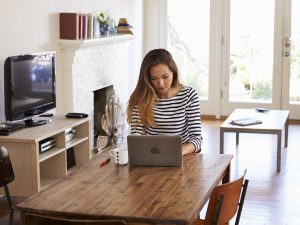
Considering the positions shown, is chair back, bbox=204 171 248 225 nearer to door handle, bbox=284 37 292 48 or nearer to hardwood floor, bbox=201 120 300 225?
hardwood floor, bbox=201 120 300 225

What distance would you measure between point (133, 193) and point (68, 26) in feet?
10.6

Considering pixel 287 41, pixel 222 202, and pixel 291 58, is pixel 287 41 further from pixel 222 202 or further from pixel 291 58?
pixel 222 202

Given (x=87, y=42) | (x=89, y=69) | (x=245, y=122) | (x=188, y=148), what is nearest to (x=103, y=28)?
(x=89, y=69)

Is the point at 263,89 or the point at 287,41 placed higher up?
the point at 287,41

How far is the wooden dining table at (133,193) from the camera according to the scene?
2258 millimetres

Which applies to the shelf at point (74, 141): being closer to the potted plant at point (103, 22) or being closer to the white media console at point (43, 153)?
the white media console at point (43, 153)

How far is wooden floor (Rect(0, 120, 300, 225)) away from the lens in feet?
14.3

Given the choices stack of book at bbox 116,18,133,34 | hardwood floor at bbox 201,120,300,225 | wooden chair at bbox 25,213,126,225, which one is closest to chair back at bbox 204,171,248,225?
wooden chair at bbox 25,213,126,225

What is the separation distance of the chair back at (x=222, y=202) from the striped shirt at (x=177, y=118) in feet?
2.15

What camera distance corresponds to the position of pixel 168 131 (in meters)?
3.27

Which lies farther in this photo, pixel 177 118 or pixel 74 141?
pixel 74 141

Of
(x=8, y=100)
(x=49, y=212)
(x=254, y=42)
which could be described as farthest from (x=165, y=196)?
(x=254, y=42)

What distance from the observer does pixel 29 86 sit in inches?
182

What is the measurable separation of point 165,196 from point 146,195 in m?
0.08
